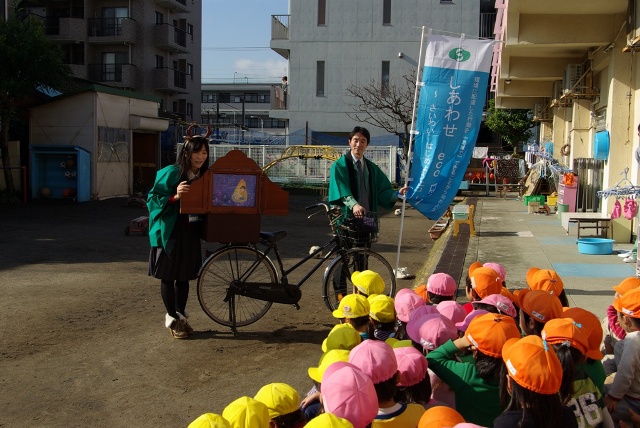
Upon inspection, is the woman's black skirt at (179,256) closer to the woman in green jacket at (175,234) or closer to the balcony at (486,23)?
the woman in green jacket at (175,234)

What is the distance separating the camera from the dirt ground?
461 centimetres

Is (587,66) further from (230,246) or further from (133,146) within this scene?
(133,146)

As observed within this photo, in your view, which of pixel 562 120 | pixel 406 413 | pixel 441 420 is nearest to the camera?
pixel 441 420

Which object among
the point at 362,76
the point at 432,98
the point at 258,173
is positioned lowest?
the point at 258,173

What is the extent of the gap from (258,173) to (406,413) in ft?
11.9

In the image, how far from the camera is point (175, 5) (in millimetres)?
39406

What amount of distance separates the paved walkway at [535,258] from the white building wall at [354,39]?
2191 cm

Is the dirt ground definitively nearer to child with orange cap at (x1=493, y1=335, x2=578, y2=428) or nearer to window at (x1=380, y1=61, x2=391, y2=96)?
child with orange cap at (x1=493, y1=335, x2=578, y2=428)

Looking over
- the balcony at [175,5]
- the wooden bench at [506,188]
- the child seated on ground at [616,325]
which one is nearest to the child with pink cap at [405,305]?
the child seated on ground at [616,325]

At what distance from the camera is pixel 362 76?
120 feet

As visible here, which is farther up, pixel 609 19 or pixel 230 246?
pixel 609 19

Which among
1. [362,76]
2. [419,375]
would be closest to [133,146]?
[362,76]

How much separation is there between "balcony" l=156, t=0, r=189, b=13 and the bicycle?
114 feet

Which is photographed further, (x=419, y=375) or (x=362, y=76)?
(x=362, y=76)
